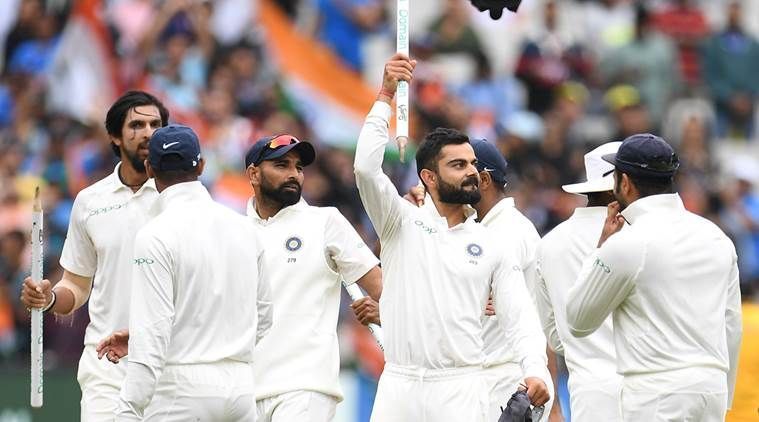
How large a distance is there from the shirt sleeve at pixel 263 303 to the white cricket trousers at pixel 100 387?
1.15 m

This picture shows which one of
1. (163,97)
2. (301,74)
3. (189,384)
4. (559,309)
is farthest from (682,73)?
(189,384)

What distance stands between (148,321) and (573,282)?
2866mm

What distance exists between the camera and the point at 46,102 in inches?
661

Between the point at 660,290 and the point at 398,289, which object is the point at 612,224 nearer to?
the point at 660,290

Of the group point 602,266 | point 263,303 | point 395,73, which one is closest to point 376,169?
point 395,73

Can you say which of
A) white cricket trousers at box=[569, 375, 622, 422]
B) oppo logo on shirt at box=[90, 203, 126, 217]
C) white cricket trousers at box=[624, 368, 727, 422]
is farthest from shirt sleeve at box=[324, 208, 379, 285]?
white cricket trousers at box=[624, 368, 727, 422]

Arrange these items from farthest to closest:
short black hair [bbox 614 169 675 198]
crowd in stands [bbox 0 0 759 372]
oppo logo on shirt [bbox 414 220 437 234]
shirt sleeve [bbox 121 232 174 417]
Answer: crowd in stands [bbox 0 0 759 372], oppo logo on shirt [bbox 414 220 437 234], short black hair [bbox 614 169 675 198], shirt sleeve [bbox 121 232 174 417]

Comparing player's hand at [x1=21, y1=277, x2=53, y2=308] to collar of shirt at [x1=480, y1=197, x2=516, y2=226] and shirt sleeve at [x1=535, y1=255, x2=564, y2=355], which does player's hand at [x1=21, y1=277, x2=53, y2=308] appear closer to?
collar of shirt at [x1=480, y1=197, x2=516, y2=226]

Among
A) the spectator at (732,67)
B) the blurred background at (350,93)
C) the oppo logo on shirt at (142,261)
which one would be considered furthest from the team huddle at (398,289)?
the spectator at (732,67)

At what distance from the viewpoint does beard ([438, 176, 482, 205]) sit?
29.3 ft

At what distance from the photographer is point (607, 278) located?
7816mm

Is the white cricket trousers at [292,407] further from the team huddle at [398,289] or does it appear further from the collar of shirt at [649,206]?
the collar of shirt at [649,206]

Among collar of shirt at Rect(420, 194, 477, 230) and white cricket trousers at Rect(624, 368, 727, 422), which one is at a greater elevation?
collar of shirt at Rect(420, 194, 477, 230)

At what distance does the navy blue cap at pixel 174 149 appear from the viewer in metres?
8.10
